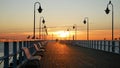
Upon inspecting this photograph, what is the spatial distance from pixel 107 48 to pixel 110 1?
831 centimetres

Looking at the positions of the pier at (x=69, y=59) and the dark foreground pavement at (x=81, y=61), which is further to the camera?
the dark foreground pavement at (x=81, y=61)

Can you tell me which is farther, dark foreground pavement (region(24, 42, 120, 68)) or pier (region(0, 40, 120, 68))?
dark foreground pavement (region(24, 42, 120, 68))

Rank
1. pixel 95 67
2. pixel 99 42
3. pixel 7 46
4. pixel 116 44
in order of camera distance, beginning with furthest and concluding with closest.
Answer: pixel 99 42 → pixel 116 44 → pixel 95 67 → pixel 7 46

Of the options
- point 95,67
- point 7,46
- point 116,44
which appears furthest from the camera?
point 116,44

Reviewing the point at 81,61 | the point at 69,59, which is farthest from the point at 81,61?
the point at 69,59

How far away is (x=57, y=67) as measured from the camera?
19984mm

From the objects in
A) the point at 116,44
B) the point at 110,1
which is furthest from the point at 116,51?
the point at 110,1

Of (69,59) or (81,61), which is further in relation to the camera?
(69,59)

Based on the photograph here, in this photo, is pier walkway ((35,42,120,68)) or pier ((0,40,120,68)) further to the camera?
pier walkway ((35,42,120,68))

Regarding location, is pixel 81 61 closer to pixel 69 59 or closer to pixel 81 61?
pixel 81 61

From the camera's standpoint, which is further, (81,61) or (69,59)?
(69,59)

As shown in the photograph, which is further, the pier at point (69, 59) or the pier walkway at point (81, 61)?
the pier walkway at point (81, 61)

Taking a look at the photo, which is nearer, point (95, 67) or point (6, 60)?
point (6, 60)

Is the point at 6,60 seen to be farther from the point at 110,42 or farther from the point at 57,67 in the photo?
the point at 110,42
